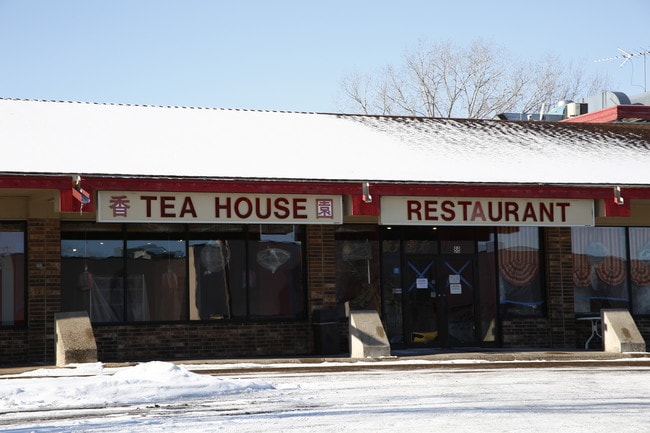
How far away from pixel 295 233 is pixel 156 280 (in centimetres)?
274

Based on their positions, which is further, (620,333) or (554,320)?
(554,320)

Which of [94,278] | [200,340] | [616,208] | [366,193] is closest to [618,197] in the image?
[616,208]

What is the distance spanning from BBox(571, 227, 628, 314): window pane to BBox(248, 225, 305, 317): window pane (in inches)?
228

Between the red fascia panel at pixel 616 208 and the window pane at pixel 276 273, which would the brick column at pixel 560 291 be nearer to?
the red fascia panel at pixel 616 208

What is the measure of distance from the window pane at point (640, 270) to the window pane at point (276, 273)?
711 cm

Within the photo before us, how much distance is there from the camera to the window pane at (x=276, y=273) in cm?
2177

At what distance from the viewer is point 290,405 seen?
1227 cm

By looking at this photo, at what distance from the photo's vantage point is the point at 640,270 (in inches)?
953

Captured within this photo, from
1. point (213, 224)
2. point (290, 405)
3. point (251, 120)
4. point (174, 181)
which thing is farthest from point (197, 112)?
point (290, 405)

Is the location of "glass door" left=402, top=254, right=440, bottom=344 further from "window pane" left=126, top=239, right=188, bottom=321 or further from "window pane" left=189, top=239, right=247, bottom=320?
"window pane" left=126, top=239, right=188, bottom=321

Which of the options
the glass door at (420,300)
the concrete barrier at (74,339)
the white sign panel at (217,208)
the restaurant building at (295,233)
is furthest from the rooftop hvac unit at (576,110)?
the concrete barrier at (74,339)

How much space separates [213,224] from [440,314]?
→ 4.93m

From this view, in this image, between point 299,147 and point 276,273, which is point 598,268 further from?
point 276,273

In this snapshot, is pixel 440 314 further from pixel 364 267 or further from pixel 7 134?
pixel 7 134
